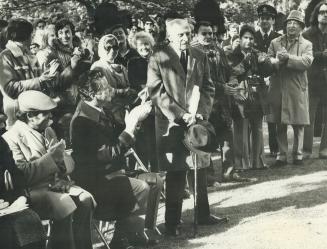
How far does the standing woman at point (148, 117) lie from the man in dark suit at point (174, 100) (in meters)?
1.41

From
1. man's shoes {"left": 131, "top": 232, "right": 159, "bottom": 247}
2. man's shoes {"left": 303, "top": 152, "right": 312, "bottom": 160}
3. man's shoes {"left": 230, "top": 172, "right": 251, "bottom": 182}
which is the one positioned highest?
man's shoes {"left": 131, "top": 232, "right": 159, "bottom": 247}

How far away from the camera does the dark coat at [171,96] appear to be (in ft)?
19.0

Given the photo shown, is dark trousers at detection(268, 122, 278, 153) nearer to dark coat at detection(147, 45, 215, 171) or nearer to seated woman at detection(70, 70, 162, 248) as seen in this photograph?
dark coat at detection(147, 45, 215, 171)

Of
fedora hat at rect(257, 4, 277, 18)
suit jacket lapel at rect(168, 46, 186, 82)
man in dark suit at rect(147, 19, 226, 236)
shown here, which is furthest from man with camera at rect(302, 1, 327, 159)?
suit jacket lapel at rect(168, 46, 186, 82)

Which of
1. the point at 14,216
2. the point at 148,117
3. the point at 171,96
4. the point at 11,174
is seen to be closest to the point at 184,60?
the point at 171,96

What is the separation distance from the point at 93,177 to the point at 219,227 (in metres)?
1.67

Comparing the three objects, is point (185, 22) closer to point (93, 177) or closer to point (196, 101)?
point (196, 101)

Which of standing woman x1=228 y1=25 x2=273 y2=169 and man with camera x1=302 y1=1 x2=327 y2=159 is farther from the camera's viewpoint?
man with camera x1=302 y1=1 x2=327 y2=159

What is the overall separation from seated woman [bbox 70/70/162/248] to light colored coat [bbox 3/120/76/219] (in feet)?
1.22

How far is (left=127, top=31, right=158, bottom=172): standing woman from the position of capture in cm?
738

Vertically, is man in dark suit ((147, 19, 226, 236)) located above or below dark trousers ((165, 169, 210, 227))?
above

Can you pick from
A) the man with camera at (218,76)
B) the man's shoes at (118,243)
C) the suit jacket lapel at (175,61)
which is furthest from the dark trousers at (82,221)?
the man with camera at (218,76)

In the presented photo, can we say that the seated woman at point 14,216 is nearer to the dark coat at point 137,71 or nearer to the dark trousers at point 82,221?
the dark trousers at point 82,221

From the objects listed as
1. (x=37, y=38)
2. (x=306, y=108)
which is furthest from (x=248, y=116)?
(x=37, y=38)
